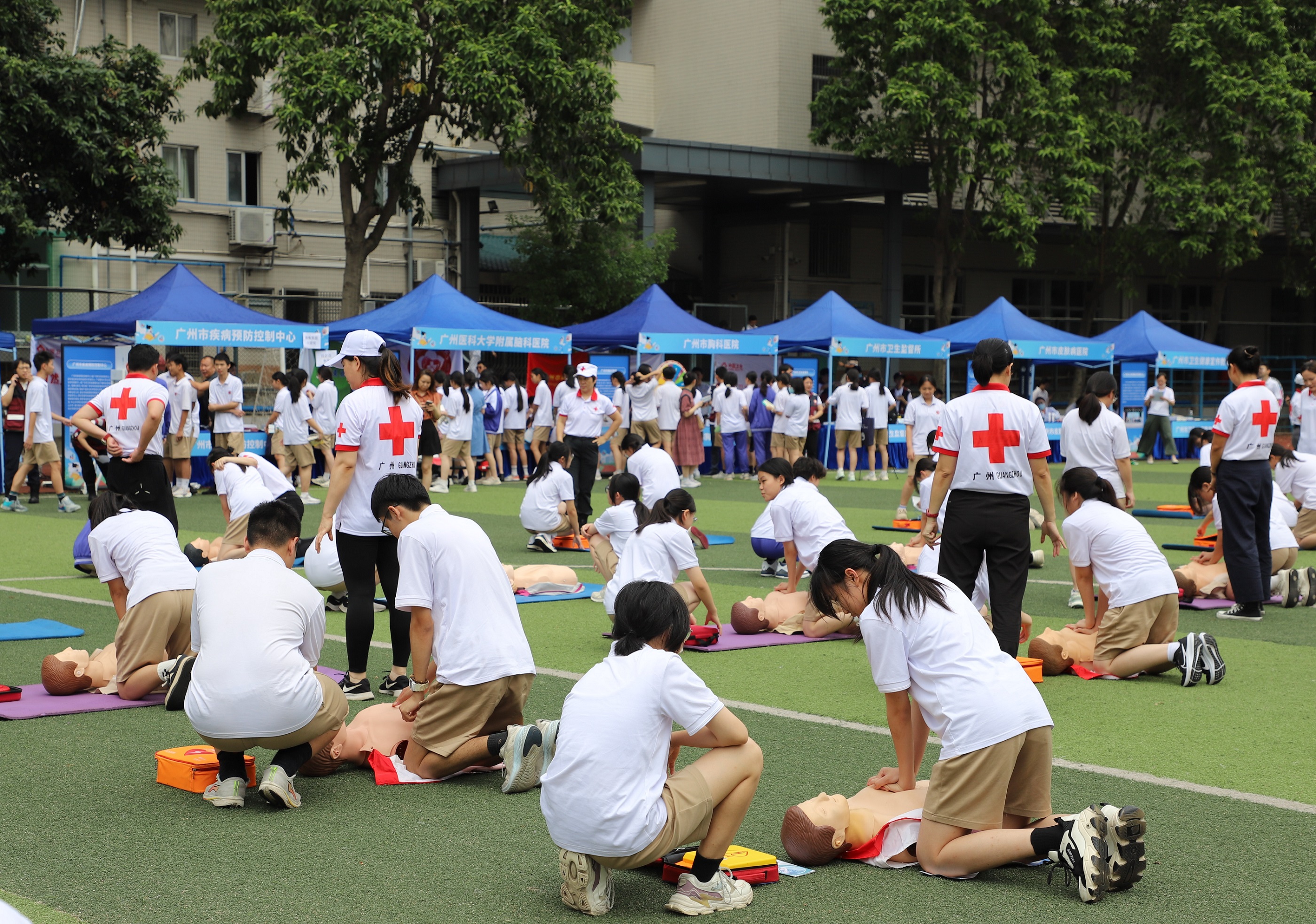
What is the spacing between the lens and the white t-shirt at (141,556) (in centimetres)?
700

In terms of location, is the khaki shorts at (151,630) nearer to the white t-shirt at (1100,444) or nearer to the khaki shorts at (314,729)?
the khaki shorts at (314,729)

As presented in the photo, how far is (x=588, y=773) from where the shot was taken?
13.5 feet

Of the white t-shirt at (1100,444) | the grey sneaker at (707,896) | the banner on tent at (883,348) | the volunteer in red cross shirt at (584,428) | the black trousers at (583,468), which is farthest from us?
the banner on tent at (883,348)

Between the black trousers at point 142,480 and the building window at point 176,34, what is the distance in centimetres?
2157

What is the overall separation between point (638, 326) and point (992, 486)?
51.6 feet

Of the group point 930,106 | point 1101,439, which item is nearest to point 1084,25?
point 930,106

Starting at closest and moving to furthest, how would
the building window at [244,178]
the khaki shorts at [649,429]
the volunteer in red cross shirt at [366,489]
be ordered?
1. the volunteer in red cross shirt at [366,489]
2. the khaki shorts at [649,429]
3. the building window at [244,178]

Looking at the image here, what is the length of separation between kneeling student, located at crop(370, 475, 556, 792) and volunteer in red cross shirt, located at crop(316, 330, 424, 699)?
1.48 meters

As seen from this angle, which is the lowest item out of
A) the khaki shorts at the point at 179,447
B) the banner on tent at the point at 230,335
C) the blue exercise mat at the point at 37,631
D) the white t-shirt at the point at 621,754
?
the blue exercise mat at the point at 37,631

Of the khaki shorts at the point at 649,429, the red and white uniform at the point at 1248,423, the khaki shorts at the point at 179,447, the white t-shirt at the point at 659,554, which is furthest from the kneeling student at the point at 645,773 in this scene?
the khaki shorts at the point at 649,429

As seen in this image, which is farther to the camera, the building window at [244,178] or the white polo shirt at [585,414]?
the building window at [244,178]

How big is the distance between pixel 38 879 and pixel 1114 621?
5757 millimetres

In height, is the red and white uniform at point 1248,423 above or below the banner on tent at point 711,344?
below

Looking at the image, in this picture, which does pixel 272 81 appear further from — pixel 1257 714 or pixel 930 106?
pixel 1257 714
